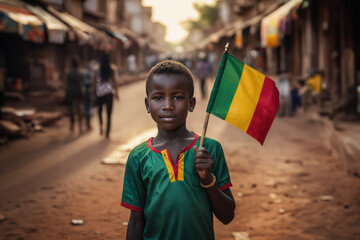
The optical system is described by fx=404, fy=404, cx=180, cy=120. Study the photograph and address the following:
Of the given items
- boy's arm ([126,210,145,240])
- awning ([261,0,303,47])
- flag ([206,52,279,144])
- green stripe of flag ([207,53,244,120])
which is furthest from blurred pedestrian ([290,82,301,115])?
boy's arm ([126,210,145,240])

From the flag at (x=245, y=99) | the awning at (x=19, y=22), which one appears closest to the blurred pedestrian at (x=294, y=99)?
the awning at (x=19, y=22)

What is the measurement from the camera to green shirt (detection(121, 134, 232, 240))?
178cm

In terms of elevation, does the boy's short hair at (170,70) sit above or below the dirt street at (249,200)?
above

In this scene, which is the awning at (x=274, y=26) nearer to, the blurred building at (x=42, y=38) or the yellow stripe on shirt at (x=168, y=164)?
the blurred building at (x=42, y=38)

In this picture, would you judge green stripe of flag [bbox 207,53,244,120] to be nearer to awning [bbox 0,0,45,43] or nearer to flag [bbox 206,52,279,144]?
flag [bbox 206,52,279,144]

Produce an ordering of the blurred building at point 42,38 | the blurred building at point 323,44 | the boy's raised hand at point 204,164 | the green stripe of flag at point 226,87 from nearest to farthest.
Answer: the boy's raised hand at point 204,164
the green stripe of flag at point 226,87
the blurred building at point 323,44
the blurred building at point 42,38

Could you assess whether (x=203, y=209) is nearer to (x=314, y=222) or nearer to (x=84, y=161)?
(x=314, y=222)

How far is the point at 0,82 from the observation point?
9.55 metres

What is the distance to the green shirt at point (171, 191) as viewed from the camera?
1.78m

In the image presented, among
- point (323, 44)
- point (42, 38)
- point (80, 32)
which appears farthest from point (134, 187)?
point (80, 32)

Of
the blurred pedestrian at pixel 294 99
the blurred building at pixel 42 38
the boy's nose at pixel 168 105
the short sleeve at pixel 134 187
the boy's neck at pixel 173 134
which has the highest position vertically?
the blurred building at pixel 42 38

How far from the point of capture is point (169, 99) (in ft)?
5.95

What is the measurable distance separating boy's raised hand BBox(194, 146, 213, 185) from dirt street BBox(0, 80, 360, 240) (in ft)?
7.40

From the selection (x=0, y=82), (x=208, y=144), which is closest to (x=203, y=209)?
(x=208, y=144)
